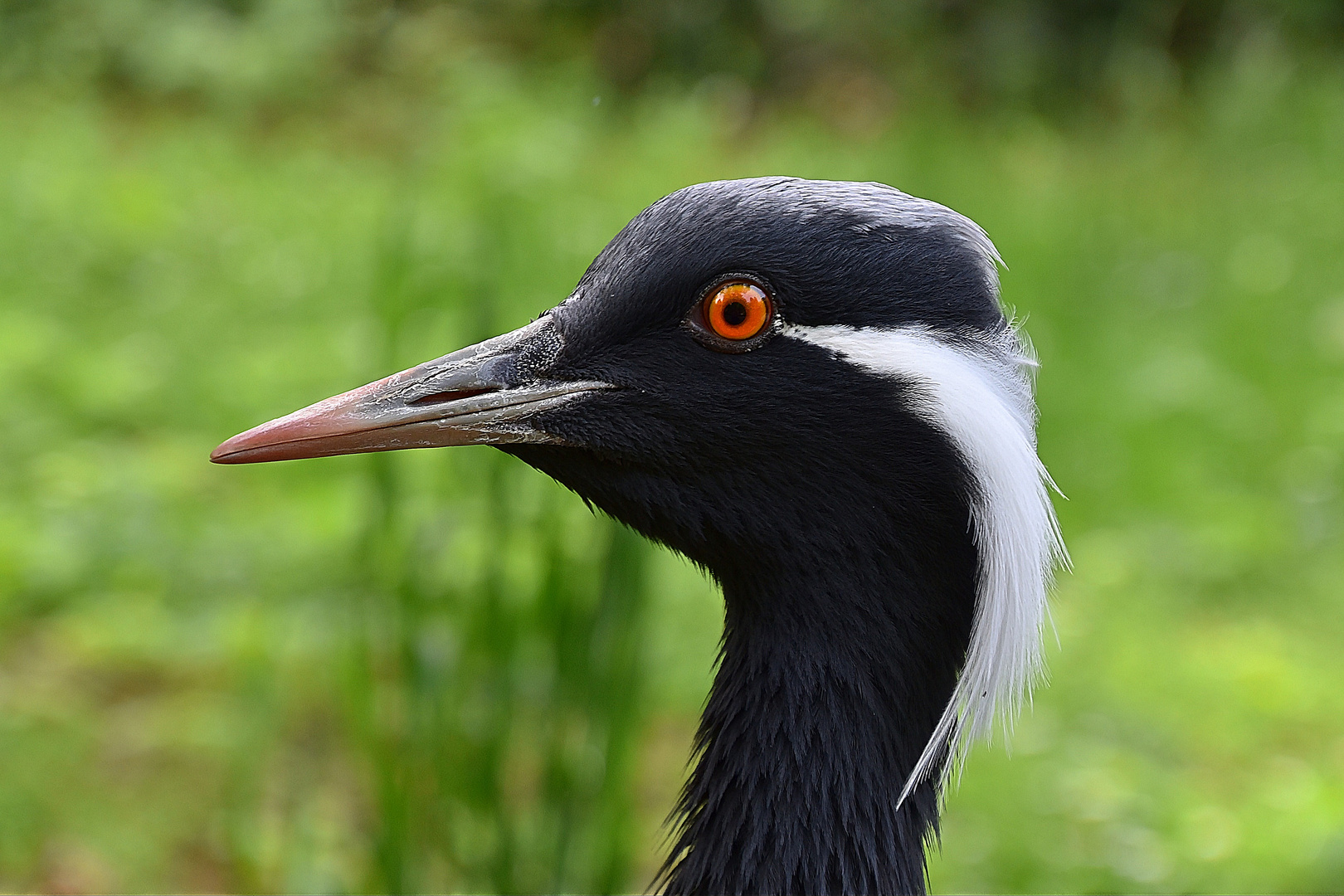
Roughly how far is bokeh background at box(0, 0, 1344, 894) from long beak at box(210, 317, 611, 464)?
2.66 ft

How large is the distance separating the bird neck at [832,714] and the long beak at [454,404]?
44cm

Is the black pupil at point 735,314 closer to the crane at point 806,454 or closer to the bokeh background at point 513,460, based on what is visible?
the crane at point 806,454

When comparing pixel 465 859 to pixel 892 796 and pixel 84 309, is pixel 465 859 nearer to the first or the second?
pixel 892 796

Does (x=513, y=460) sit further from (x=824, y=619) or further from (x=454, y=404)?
(x=824, y=619)

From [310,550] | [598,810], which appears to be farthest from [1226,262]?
[598,810]

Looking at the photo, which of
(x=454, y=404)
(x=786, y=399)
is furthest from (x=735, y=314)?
(x=454, y=404)

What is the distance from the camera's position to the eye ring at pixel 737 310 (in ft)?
6.75

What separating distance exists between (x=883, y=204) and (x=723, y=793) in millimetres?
971

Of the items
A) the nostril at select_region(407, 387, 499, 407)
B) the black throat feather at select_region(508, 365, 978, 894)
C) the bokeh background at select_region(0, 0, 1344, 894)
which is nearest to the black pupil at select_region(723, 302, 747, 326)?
the black throat feather at select_region(508, 365, 978, 894)

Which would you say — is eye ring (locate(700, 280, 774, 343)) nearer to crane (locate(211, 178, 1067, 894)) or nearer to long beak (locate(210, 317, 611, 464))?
crane (locate(211, 178, 1067, 894))

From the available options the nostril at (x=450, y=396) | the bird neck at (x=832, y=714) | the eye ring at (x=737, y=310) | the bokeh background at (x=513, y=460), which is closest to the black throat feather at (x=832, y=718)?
the bird neck at (x=832, y=714)

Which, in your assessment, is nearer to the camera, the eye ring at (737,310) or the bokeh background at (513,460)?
the eye ring at (737,310)

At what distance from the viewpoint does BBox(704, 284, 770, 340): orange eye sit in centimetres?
206

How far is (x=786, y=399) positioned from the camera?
210cm
